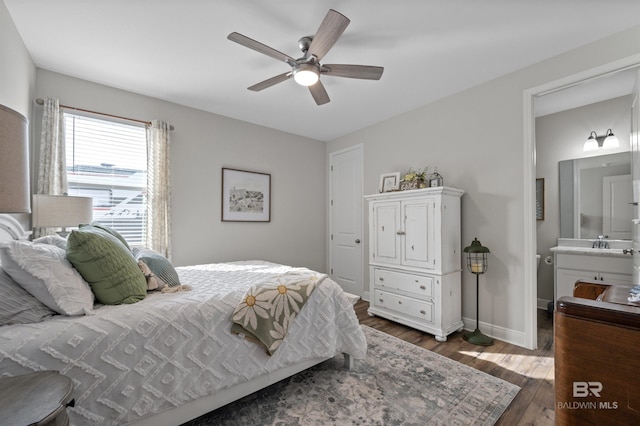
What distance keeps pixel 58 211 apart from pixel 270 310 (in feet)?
6.30

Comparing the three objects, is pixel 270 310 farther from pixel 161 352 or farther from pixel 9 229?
pixel 9 229

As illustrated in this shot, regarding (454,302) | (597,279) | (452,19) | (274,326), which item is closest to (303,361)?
(274,326)

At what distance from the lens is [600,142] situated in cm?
327

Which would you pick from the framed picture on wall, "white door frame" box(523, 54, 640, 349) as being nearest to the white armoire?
"white door frame" box(523, 54, 640, 349)

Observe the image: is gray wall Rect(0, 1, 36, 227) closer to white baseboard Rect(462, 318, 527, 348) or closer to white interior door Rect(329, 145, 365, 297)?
white interior door Rect(329, 145, 365, 297)

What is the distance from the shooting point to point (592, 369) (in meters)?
1.06

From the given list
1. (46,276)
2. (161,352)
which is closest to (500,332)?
(161,352)

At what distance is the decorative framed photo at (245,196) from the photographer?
12.6 feet

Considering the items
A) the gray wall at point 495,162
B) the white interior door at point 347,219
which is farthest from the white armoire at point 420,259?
the white interior door at point 347,219

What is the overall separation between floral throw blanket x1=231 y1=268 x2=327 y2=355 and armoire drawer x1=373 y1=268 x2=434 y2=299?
4.70ft

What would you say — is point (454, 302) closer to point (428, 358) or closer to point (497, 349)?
point (497, 349)

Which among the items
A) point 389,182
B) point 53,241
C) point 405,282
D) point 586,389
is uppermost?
point 389,182

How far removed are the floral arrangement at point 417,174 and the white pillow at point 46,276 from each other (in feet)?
9.92

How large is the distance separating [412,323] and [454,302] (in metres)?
0.50
